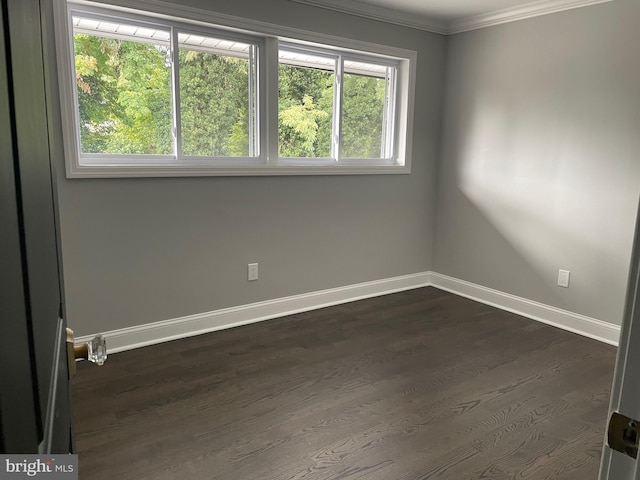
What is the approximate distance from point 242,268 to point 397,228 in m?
1.58

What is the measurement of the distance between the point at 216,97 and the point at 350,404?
220 cm

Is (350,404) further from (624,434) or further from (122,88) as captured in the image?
(122,88)

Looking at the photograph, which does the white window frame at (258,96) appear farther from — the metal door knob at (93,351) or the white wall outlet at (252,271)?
the metal door knob at (93,351)

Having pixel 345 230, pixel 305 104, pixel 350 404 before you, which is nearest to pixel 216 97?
pixel 305 104

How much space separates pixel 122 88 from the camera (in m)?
2.89

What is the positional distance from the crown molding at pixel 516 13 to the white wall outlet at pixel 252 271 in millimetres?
2727

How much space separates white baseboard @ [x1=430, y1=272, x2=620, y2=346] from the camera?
11.2ft

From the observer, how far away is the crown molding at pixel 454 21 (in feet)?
11.3

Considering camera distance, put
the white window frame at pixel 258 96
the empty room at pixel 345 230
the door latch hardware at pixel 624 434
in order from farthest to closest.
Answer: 1. the white window frame at pixel 258 96
2. the empty room at pixel 345 230
3. the door latch hardware at pixel 624 434

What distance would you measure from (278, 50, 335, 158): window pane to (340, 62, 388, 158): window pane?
6.5 inches

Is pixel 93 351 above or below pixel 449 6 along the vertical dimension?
below

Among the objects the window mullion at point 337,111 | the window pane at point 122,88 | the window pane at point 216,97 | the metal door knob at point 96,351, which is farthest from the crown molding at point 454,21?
the metal door knob at point 96,351

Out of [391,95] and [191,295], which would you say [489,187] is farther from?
[191,295]

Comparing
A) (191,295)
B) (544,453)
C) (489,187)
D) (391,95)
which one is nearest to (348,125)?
(391,95)
